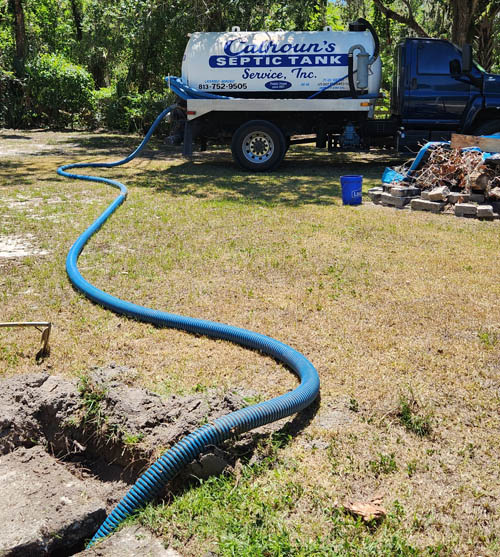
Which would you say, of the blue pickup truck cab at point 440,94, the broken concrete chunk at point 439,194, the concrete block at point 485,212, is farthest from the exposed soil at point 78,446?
the blue pickup truck cab at point 440,94

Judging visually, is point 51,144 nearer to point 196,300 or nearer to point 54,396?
point 196,300

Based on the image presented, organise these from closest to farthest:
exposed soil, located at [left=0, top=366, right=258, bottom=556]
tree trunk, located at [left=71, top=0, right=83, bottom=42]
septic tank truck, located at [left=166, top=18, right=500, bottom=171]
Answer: exposed soil, located at [left=0, top=366, right=258, bottom=556], septic tank truck, located at [left=166, top=18, right=500, bottom=171], tree trunk, located at [left=71, top=0, right=83, bottom=42]

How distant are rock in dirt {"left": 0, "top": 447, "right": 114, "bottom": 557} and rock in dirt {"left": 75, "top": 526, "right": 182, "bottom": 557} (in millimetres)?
182

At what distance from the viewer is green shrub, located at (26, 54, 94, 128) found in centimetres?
2098

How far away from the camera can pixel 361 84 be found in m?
11.7

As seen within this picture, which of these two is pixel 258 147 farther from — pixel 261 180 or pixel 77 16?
pixel 77 16

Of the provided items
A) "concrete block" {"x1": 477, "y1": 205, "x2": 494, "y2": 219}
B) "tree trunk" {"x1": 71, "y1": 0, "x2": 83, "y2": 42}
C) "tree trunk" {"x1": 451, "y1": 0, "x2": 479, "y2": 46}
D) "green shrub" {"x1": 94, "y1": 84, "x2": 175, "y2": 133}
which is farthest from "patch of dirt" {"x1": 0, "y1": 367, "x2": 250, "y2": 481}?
"tree trunk" {"x1": 71, "y1": 0, "x2": 83, "y2": 42}

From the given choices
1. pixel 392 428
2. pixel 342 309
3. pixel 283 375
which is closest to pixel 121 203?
pixel 342 309

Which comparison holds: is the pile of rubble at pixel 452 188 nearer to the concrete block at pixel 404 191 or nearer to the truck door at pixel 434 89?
the concrete block at pixel 404 191

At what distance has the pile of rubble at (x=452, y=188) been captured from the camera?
8.38 m

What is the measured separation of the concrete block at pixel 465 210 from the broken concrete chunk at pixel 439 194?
1.04 feet

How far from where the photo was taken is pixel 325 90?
38.8 feet

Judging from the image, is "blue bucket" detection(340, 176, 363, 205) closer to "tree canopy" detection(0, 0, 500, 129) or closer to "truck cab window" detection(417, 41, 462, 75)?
"truck cab window" detection(417, 41, 462, 75)

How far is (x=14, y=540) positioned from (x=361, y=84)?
1086 centimetres
